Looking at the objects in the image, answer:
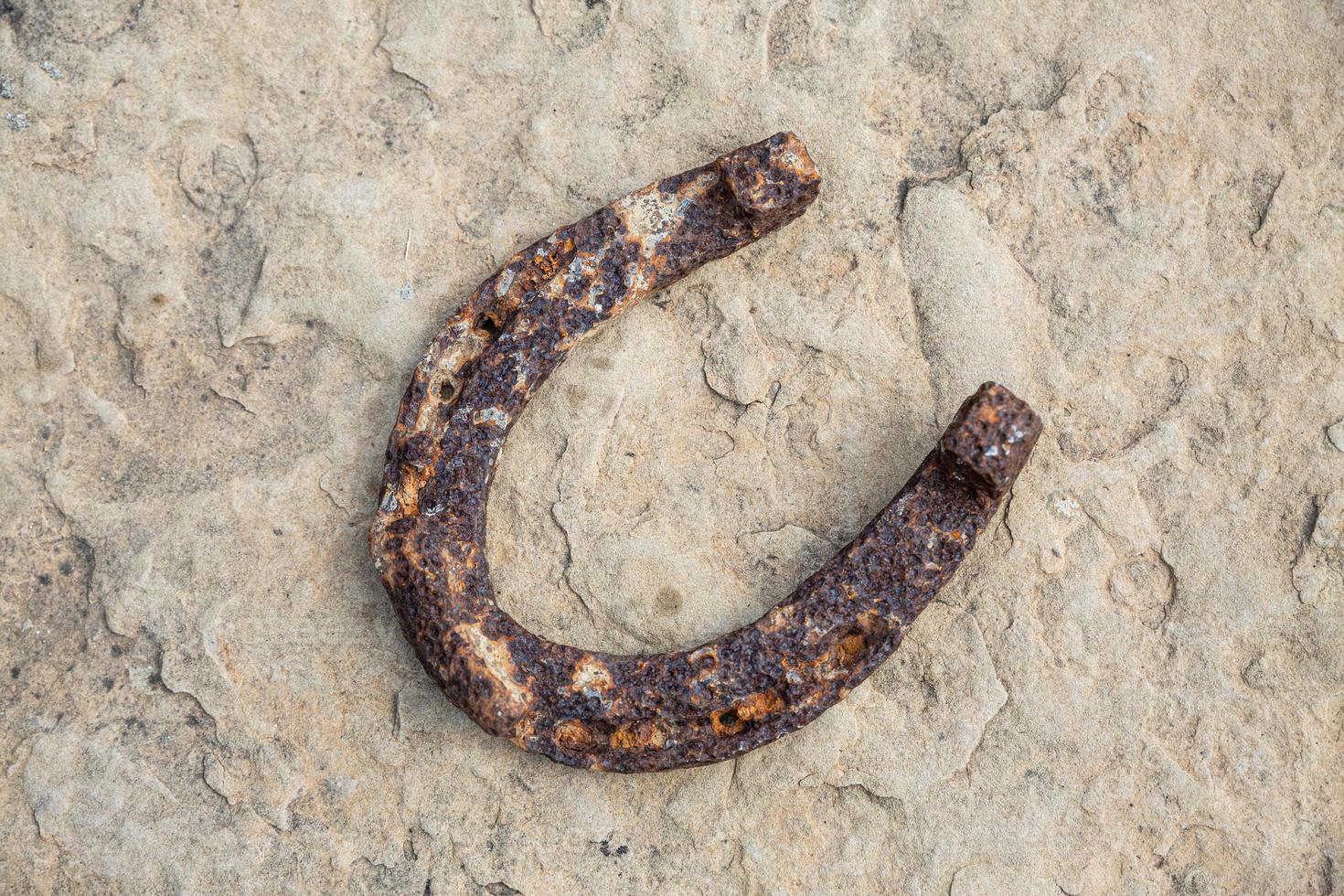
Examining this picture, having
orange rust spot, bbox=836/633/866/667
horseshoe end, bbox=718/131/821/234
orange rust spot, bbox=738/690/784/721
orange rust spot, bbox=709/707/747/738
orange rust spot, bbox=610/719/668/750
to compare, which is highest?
horseshoe end, bbox=718/131/821/234

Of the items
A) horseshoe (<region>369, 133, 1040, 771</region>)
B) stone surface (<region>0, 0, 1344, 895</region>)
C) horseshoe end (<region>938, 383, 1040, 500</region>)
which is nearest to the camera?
horseshoe end (<region>938, 383, 1040, 500</region>)

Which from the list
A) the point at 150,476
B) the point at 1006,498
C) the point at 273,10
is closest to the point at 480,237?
the point at 273,10

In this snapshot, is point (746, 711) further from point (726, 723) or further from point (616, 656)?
point (616, 656)

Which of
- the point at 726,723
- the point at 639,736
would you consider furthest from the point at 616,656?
the point at 726,723

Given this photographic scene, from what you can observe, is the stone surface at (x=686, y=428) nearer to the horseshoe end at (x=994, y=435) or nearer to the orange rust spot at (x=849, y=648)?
the orange rust spot at (x=849, y=648)

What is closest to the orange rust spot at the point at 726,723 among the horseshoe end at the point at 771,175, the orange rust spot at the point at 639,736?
the orange rust spot at the point at 639,736

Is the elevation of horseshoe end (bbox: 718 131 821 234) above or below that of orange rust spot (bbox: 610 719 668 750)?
above

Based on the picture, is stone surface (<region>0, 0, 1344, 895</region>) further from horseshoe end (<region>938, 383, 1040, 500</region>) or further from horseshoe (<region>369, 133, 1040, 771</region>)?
horseshoe end (<region>938, 383, 1040, 500</region>)

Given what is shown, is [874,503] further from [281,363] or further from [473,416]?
[281,363]

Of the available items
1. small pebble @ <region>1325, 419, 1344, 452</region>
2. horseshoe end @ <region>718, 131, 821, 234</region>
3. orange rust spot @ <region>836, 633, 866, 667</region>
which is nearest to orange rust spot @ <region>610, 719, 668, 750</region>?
orange rust spot @ <region>836, 633, 866, 667</region>
